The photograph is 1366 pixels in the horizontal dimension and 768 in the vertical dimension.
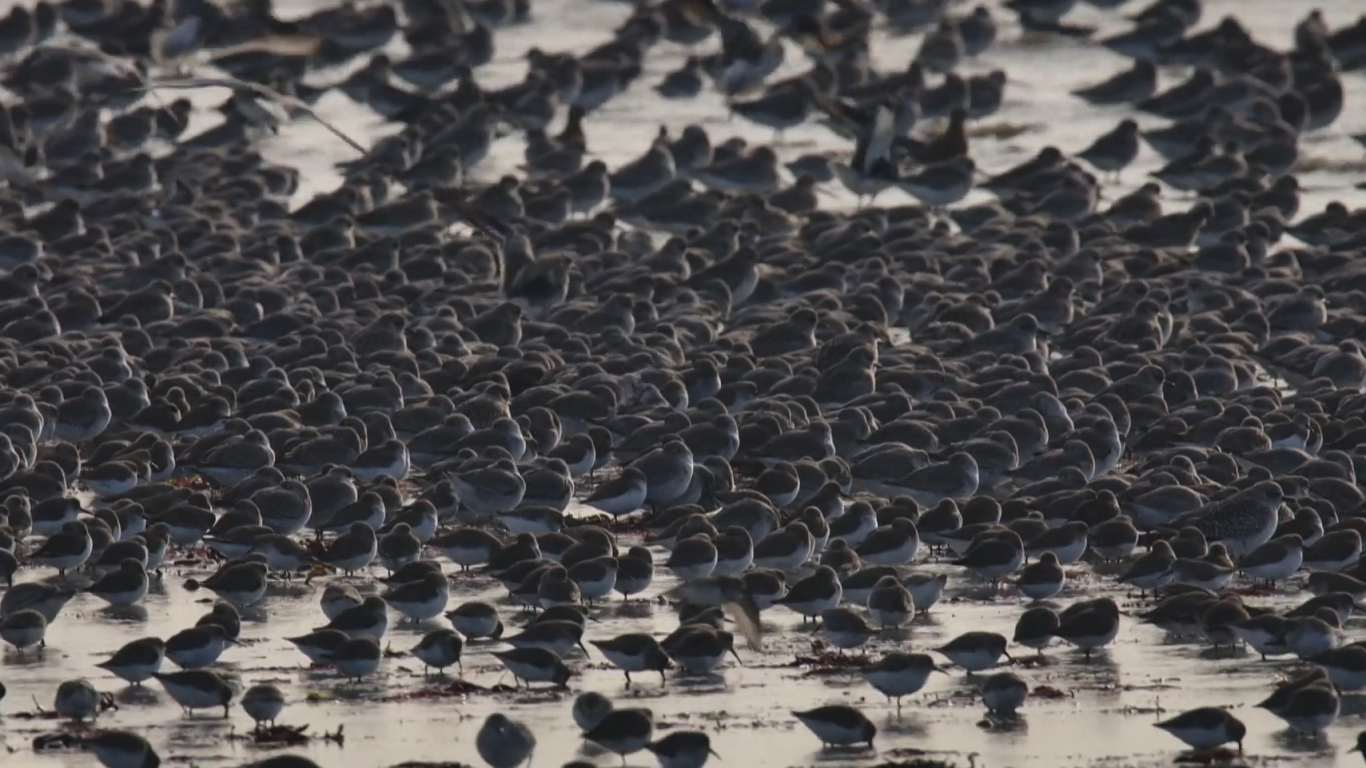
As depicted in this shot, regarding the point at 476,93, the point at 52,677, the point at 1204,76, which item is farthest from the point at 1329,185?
the point at 52,677

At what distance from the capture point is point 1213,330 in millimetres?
23484

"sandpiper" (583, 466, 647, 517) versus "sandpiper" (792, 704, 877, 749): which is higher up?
"sandpiper" (583, 466, 647, 517)

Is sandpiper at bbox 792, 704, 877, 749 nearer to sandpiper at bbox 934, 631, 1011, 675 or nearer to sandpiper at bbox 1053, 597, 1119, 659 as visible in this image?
sandpiper at bbox 934, 631, 1011, 675

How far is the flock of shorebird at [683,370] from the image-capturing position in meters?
14.8

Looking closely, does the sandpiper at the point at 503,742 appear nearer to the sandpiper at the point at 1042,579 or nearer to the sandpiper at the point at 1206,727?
the sandpiper at the point at 1206,727

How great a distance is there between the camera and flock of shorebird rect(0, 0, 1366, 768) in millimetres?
14805

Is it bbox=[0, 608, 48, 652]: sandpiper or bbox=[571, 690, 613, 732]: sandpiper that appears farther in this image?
bbox=[0, 608, 48, 652]: sandpiper

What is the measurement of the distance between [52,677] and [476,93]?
80.5ft

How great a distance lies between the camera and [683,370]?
21703mm

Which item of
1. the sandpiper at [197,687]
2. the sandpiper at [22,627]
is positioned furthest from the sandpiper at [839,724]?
the sandpiper at [22,627]

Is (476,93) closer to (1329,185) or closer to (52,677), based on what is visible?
(1329,185)

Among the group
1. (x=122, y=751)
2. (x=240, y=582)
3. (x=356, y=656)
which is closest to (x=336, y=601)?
(x=240, y=582)

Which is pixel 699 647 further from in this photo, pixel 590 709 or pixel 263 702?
pixel 263 702

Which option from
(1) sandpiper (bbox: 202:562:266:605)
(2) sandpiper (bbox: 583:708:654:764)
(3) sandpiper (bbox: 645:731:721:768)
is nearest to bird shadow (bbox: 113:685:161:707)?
(1) sandpiper (bbox: 202:562:266:605)
